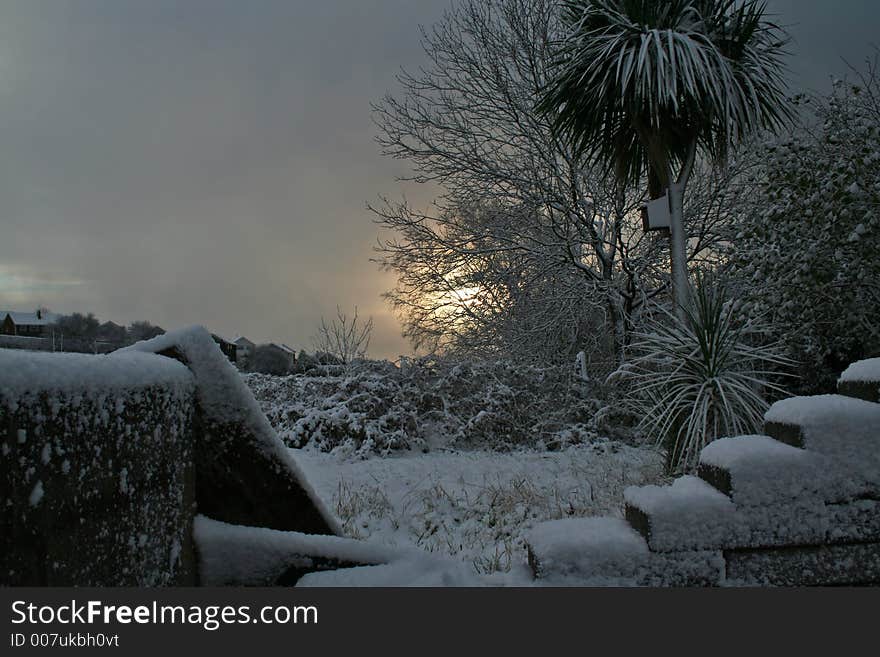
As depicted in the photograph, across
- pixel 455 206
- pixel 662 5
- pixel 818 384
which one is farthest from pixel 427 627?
pixel 455 206

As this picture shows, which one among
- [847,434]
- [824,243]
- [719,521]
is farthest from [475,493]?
[824,243]

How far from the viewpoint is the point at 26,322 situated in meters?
2.35

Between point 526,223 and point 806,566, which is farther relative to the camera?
point 526,223

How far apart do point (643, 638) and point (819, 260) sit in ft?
16.2

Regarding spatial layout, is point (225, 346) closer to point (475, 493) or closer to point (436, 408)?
point (475, 493)

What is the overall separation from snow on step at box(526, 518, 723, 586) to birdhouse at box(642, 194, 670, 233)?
563 cm

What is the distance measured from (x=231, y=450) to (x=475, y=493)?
2.93 meters

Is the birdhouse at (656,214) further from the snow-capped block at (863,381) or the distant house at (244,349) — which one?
the distant house at (244,349)

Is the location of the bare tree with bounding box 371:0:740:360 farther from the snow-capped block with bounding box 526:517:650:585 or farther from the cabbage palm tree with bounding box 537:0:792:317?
the snow-capped block with bounding box 526:517:650:585

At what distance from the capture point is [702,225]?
9820mm

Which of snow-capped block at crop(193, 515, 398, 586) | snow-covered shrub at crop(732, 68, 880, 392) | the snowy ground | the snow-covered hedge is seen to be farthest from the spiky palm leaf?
snow-capped block at crop(193, 515, 398, 586)

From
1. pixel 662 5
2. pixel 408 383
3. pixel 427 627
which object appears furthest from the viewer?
pixel 662 5

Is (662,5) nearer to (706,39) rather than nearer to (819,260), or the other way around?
(706,39)

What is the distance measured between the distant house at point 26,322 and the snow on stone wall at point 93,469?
796 mm
